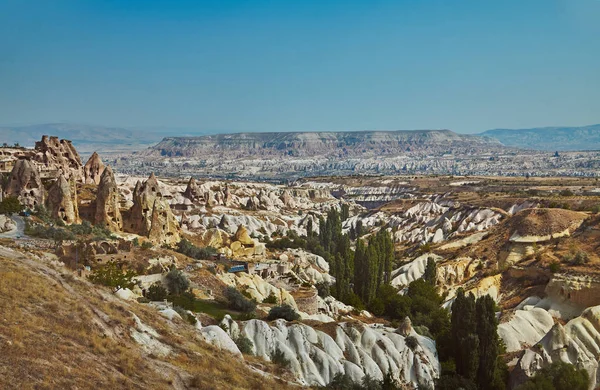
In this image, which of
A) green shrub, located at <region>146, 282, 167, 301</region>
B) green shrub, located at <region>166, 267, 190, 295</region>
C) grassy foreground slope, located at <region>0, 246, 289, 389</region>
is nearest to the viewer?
grassy foreground slope, located at <region>0, 246, 289, 389</region>

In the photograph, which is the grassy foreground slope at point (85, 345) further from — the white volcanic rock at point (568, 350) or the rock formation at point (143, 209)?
the rock formation at point (143, 209)

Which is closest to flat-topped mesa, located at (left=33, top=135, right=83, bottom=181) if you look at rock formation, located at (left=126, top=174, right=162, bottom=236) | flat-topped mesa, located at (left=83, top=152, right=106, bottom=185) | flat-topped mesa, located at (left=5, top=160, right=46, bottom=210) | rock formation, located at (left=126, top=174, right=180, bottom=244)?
flat-topped mesa, located at (left=83, top=152, right=106, bottom=185)

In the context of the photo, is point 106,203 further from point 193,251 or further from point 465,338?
point 465,338

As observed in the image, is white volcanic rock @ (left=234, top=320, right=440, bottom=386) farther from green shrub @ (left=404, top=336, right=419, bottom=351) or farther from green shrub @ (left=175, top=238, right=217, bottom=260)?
green shrub @ (left=175, top=238, right=217, bottom=260)

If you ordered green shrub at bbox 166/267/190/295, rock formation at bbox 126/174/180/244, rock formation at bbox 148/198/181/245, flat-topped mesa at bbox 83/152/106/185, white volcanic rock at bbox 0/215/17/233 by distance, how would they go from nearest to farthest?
green shrub at bbox 166/267/190/295, white volcanic rock at bbox 0/215/17/233, rock formation at bbox 148/198/181/245, rock formation at bbox 126/174/180/244, flat-topped mesa at bbox 83/152/106/185


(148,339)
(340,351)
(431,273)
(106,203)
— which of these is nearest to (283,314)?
(340,351)

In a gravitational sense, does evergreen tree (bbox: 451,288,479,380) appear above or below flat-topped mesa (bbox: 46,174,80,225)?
below
